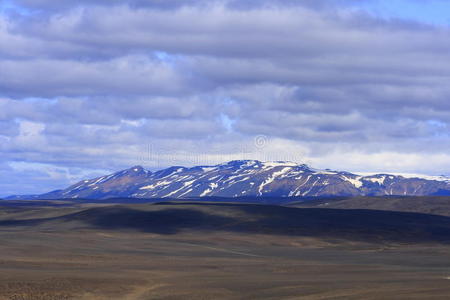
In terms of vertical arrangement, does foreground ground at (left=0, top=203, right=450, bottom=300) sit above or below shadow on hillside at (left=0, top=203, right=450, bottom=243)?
below

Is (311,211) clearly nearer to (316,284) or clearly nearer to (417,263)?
(417,263)

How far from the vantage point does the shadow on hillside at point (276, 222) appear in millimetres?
144938

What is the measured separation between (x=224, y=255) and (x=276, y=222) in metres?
57.9

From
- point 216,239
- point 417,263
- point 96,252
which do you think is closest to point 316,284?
point 417,263

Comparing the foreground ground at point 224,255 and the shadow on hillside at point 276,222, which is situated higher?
the shadow on hillside at point 276,222

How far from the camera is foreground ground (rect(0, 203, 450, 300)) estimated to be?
194 ft

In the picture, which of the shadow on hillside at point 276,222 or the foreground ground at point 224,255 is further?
the shadow on hillside at point 276,222

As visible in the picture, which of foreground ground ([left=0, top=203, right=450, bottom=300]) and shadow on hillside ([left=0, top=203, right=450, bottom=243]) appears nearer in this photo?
foreground ground ([left=0, top=203, right=450, bottom=300])

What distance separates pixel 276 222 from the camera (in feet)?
511

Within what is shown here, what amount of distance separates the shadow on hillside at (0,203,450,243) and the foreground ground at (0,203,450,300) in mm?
187

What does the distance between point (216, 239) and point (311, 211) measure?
44673 millimetres

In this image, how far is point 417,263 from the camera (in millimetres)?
90438

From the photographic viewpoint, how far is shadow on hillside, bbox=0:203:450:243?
145 meters

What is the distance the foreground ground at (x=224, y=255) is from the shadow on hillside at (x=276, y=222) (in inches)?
7.4
